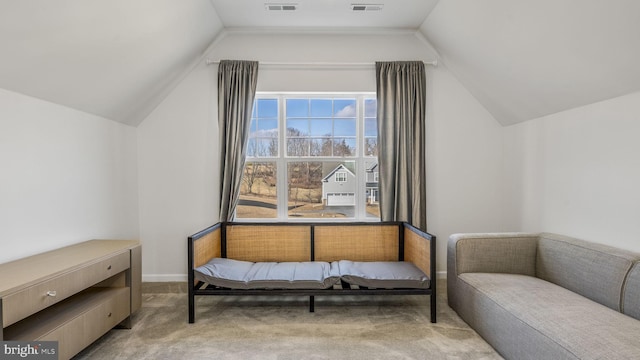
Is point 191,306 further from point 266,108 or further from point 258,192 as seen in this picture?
point 266,108

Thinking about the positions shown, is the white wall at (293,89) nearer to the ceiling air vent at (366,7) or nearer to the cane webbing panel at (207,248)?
the cane webbing panel at (207,248)

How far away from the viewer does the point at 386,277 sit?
2.59 metres

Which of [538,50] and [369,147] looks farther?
[369,147]

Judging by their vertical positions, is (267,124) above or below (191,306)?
above

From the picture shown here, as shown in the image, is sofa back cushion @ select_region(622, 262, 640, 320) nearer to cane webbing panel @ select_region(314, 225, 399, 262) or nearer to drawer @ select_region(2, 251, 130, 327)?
cane webbing panel @ select_region(314, 225, 399, 262)

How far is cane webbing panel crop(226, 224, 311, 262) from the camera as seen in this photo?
3225 mm

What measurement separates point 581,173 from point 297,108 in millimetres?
2587

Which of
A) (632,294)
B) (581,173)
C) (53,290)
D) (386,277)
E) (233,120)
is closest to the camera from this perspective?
(53,290)

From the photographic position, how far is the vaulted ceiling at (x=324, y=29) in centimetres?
180

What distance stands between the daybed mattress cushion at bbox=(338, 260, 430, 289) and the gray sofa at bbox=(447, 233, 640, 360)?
334mm

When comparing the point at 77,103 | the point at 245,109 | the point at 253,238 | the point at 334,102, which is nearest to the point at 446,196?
the point at 334,102

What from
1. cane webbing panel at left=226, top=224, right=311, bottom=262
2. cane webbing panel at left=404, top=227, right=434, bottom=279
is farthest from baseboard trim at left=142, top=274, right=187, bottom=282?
cane webbing panel at left=404, top=227, right=434, bottom=279

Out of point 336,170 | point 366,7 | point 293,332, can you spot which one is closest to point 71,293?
point 293,332

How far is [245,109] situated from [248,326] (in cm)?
202
